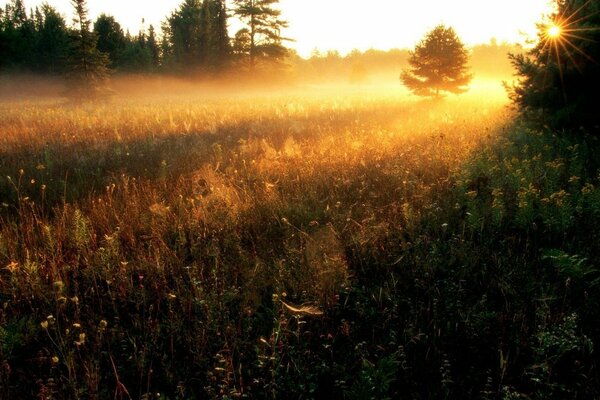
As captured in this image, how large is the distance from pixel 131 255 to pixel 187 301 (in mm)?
984

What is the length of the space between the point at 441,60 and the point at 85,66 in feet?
70.1

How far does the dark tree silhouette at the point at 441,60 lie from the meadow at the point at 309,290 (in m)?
11.9

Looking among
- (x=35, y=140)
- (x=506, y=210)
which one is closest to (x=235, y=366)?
(x=506, y=210)

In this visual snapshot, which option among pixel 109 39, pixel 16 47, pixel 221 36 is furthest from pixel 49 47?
pixel 221 36

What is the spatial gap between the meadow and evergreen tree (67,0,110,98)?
21.4m

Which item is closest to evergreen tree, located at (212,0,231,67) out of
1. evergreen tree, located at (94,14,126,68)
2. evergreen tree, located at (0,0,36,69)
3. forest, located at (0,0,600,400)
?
evergreen tree, located at (94,14,126,68)

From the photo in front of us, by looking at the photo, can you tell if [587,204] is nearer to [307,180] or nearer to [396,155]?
[396,155]

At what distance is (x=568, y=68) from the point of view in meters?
5.74

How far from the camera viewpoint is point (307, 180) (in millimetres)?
4840

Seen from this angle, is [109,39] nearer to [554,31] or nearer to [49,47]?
[49,47]

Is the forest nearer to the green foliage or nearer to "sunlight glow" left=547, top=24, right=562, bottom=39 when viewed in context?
"sunlight glow" left=547, top=24, right=562, bottom=39

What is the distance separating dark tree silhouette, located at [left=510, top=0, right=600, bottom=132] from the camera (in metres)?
5.52

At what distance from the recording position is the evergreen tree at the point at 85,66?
22.2m

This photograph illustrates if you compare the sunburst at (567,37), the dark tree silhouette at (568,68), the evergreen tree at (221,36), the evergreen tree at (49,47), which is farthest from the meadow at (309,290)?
the evergreen tree at (49,47)
